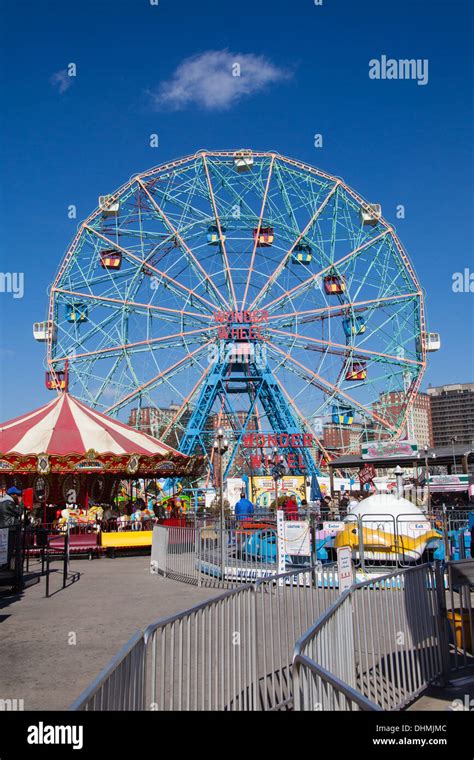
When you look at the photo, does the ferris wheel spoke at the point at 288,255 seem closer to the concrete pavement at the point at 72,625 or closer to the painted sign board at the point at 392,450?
the painted sign board at the point at 392,450

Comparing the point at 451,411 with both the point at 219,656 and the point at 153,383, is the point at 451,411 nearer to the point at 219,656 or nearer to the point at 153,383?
the point at 153,383

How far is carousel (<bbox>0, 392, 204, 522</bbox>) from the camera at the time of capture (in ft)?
67.2

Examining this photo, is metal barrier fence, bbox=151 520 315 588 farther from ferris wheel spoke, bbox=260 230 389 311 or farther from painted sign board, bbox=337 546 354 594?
ferris wheel spoke, bbox=260 230 389 311

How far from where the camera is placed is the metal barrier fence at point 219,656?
11.6 feet

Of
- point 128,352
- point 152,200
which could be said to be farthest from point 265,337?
point 152,200

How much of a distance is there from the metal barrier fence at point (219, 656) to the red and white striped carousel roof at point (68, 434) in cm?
1547

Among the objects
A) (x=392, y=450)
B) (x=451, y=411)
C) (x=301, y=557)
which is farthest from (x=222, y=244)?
(x=451, y=411)

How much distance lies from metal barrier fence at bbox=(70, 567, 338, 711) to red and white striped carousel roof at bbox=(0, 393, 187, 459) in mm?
15466

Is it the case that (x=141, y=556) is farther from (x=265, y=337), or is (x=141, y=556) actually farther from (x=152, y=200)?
(x=152, y=200)

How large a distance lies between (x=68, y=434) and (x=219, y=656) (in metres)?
17.7

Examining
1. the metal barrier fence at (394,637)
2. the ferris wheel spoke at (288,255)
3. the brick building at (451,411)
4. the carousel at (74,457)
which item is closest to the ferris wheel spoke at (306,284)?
the ferris wheel spoke at (288,255)

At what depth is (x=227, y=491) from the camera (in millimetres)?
34031

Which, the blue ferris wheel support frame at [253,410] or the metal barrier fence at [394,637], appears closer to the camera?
the metal barrier fence at [394,637]
